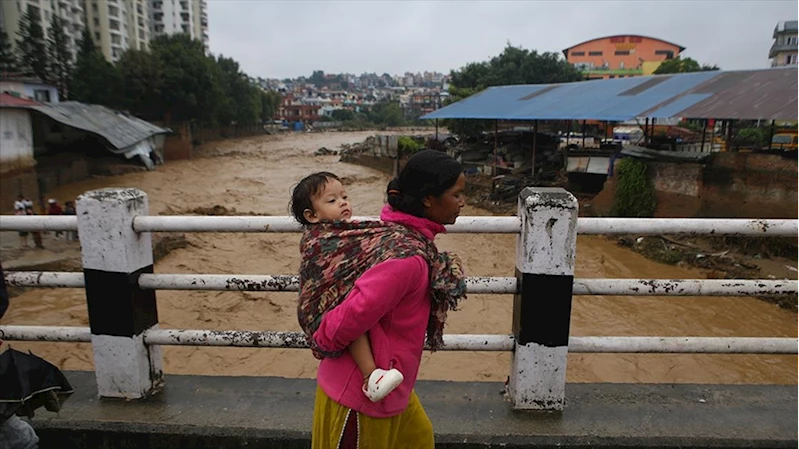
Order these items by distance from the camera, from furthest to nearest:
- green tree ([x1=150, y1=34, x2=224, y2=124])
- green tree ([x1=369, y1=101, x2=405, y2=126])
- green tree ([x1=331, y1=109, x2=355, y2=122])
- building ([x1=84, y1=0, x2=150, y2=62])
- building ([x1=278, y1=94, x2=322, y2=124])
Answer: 1. green tree ([x1=331, y1=109, x2=355, y2=122])
2. building ([x1=278, y1=94, x2=322, y2=124])
3. green tree ([x1=369, y1=101, x2=405, y2=126])
4. building ([x1=84, y1=0, x2=150, y2=62])
5. green tree ([x1=150, y1=34, x2=224, y2=124])

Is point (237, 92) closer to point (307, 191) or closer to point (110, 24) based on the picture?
point (110, 24)

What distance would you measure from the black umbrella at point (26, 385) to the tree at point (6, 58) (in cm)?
4473

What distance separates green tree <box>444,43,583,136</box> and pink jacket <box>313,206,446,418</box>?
36248 millimetres

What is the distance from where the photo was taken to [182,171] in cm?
2941

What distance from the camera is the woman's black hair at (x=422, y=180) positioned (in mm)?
1447

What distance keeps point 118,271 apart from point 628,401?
235cm

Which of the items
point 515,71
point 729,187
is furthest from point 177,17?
point 729,187

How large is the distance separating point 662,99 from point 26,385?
1582cm

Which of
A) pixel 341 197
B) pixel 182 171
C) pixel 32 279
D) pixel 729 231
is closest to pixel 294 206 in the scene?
pixel 341 197

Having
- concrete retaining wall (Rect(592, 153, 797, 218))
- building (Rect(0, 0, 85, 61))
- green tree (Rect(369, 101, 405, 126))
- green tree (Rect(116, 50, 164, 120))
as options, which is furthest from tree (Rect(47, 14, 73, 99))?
green tree (Rect(369, 101, 405, 126))

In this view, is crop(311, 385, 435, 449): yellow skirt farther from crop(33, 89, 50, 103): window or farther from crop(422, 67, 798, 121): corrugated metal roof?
crop(33, 89, 50, 103): window

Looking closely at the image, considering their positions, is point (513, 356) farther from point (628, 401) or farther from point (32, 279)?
point (32, 279)

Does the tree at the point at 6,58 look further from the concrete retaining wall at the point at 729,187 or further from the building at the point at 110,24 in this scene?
the concrete retaining wall at the point at 729,187

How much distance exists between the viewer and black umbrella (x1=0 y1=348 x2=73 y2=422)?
1784 millimetres
